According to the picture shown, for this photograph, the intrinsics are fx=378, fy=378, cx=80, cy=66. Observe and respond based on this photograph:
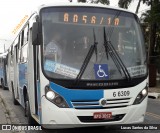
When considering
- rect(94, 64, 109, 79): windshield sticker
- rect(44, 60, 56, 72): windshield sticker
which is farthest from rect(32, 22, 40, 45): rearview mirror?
rect(94, 64, 109, 79): windshield sticker

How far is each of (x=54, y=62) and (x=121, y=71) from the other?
1387mm

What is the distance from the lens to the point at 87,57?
7.67 m

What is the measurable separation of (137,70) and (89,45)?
3.79ft

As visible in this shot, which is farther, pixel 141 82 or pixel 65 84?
pixel 141 82

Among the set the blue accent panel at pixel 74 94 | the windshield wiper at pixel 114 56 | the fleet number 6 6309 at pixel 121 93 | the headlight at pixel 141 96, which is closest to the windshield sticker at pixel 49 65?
the blue accent panel at pixel 74 94

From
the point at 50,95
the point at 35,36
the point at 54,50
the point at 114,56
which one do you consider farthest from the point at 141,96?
the point at 35,36

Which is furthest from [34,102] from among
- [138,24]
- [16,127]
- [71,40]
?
[138,24]

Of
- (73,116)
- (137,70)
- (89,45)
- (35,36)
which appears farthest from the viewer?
(137,70)

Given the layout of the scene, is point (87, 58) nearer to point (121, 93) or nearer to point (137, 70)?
point (121, 93)

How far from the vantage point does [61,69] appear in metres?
7.55

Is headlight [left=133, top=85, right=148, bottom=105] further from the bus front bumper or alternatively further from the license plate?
the license plate

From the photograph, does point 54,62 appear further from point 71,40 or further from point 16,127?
point 16,127

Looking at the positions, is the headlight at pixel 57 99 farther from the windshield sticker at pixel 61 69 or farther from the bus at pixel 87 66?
the windshield sticker at pixel 61 69

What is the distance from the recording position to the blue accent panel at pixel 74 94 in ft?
24.2
